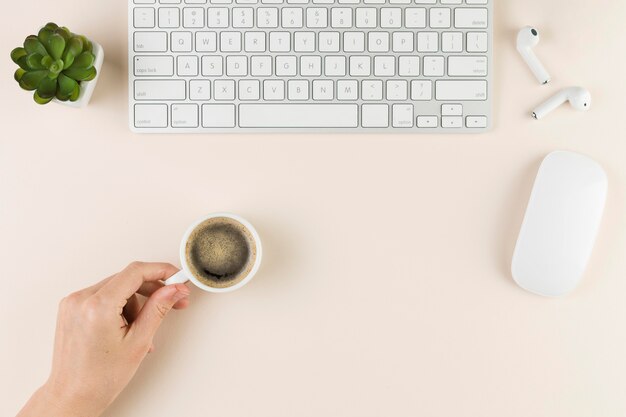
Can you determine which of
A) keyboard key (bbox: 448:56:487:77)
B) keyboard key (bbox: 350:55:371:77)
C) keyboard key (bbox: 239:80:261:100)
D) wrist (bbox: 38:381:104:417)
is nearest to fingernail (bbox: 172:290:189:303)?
wrist (bbox: 38:381:104:417)

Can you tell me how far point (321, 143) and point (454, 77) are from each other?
219 millimetres

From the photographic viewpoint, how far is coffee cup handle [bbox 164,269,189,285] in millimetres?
792

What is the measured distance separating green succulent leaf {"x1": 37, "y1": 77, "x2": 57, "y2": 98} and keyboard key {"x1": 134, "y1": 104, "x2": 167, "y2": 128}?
113 mm

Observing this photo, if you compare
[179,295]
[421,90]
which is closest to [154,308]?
[179,295]

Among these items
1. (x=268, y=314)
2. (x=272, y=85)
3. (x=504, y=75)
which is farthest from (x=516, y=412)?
(x=272, y=85)

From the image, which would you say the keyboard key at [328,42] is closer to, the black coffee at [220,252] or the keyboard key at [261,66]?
the keyboard key at [261,66]

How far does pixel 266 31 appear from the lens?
2.73 ft

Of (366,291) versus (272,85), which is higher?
(272,85)

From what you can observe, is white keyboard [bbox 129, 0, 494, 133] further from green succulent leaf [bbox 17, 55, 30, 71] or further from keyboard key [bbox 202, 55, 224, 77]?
green succulent leaf [bbox 17, 55, 30, 71]

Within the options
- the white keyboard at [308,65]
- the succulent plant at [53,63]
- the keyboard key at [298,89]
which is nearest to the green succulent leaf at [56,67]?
the succulent plant at [53,63]

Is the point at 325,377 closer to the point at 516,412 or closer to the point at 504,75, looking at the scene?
the point at 516,412

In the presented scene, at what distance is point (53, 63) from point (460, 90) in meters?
0.57

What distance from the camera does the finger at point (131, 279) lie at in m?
0.78

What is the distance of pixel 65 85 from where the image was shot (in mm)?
773
